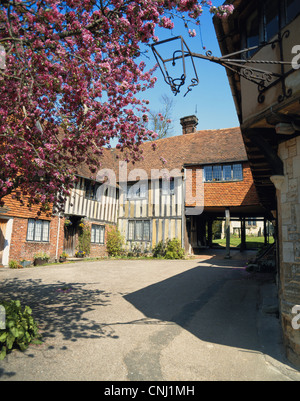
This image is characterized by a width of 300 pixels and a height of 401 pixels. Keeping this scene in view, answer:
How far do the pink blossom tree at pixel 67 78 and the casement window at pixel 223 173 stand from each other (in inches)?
464

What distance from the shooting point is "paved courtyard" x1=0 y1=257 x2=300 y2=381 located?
12.5 feet

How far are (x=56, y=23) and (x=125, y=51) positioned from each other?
131cm

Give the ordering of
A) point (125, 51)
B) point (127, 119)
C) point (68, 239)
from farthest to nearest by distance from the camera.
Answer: point (68, 239), point (127, 119), point (125, 51)

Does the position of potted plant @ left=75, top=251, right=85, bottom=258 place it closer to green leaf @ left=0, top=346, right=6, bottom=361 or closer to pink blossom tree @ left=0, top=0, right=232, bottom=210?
pink blossom tree @ left=0, top=0, right=232, bottom=210

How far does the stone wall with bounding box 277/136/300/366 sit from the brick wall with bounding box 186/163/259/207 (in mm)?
12794

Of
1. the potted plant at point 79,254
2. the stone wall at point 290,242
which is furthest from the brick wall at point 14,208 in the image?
the stone wall at point 290,242

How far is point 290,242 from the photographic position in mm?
4516

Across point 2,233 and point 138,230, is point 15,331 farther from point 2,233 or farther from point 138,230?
point 138,230

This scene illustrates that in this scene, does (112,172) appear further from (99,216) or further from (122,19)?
(122,19)

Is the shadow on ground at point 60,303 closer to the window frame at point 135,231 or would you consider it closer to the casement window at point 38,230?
the casement window at point 38,230

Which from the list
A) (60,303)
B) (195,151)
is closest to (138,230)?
(195,151)

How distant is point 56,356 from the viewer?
4184 millimetres
